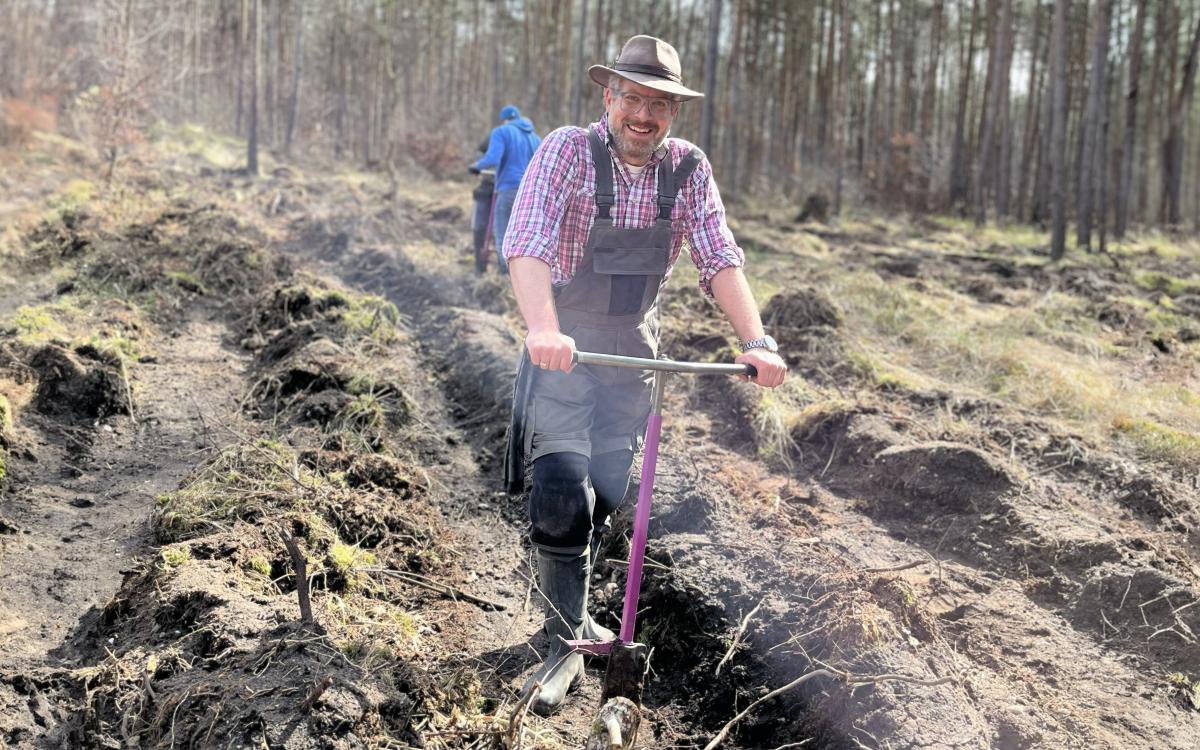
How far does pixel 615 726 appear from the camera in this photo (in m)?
2.64

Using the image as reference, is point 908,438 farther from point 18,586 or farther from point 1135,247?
point 1135,247

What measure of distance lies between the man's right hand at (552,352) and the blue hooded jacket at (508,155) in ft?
23.7

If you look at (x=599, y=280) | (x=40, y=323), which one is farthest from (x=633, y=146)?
(x=40, y=323)

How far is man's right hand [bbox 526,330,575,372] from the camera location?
2.68m

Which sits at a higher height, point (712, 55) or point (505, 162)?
point (712, 55)

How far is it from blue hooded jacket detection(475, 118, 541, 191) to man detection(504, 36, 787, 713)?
258 inches

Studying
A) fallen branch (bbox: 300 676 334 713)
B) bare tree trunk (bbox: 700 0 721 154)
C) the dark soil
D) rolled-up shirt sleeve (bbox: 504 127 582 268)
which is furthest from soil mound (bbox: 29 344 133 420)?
bare tree trunk (bbox: 700 0 721 154)

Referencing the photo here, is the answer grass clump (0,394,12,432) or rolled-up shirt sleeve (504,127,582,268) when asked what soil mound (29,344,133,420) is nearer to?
grass clump (0,394,12,432)

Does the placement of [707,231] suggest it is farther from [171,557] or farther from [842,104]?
[842,104]

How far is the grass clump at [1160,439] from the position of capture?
6074mm

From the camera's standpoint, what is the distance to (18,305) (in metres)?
8.45

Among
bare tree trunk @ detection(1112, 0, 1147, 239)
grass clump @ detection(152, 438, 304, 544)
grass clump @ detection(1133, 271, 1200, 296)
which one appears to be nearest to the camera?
grass clump @ detection(152, 438, 304, 544)

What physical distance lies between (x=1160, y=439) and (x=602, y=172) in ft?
15.9

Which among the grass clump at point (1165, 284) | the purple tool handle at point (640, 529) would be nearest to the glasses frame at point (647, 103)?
the purple tool handle at point (640, 529)
